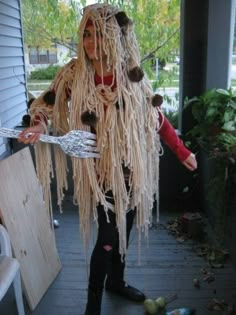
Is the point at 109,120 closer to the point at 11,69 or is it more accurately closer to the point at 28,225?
the point at 28,225

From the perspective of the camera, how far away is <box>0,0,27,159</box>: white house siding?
271 cm

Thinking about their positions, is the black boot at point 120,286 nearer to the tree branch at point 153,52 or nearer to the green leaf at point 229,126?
the green leaf at point 229,126

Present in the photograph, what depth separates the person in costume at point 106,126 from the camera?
137 cm

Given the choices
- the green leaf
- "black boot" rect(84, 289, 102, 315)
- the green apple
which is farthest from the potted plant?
"black boot" rect(84, 289, 102, 315)

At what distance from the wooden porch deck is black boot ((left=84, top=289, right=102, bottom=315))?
15cm

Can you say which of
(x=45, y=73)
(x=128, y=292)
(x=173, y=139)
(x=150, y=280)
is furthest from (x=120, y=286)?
(x=45, y=73)

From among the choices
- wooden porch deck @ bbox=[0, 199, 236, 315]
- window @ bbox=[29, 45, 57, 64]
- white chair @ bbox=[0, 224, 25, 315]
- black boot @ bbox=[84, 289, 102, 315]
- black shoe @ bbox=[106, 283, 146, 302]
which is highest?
window @ bbox=[29, 45, 57, 64]

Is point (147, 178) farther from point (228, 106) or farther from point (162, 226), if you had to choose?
point (162, 226)

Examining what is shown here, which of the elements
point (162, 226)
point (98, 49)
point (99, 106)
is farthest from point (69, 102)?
point (162, 226)

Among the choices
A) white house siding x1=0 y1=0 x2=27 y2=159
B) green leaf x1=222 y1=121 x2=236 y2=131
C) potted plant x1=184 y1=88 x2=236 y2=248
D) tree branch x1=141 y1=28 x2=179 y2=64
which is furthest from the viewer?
tree branch x1=141 y1=28 x2=179 y2=64

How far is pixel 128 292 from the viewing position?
74.2 inches

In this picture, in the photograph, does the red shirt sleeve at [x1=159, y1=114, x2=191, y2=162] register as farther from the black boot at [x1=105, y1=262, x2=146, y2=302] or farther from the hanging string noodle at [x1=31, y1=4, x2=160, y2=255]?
the black boot at [x1=105, y1=262, x2=146, y2=302]

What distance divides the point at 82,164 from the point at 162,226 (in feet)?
4.87

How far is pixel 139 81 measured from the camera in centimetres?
141
